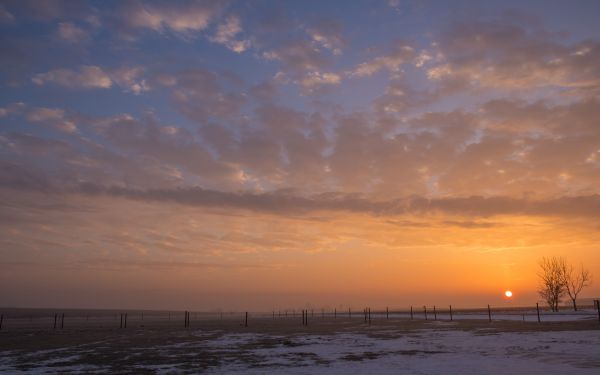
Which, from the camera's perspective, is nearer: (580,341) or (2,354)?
(580,341)

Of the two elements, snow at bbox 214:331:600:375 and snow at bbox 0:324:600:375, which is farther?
snow at bbox 0:324:600:375

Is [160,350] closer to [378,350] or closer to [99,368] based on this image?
[99,368]

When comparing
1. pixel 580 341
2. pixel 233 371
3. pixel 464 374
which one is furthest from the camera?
pixel 580 341

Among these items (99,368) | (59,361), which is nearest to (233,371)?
(99,368)

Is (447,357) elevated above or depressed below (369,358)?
above

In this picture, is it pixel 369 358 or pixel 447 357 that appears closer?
pixel 447 357

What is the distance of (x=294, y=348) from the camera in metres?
26.8

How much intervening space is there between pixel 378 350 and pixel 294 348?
16.9 feet

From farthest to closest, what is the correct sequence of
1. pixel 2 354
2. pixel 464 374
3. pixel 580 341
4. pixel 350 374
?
pixel 2 354, pixel 580 341, pixel 350 374, pixel 464 374

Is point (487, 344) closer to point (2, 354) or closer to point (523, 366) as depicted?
point (523, 366)

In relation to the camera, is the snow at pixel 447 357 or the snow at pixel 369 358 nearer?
the snow at pixel 447 357

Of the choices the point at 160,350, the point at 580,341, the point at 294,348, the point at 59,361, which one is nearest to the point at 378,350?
the point at 294,348

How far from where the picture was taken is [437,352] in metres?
22.4

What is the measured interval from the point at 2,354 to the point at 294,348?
1679 centimetres
